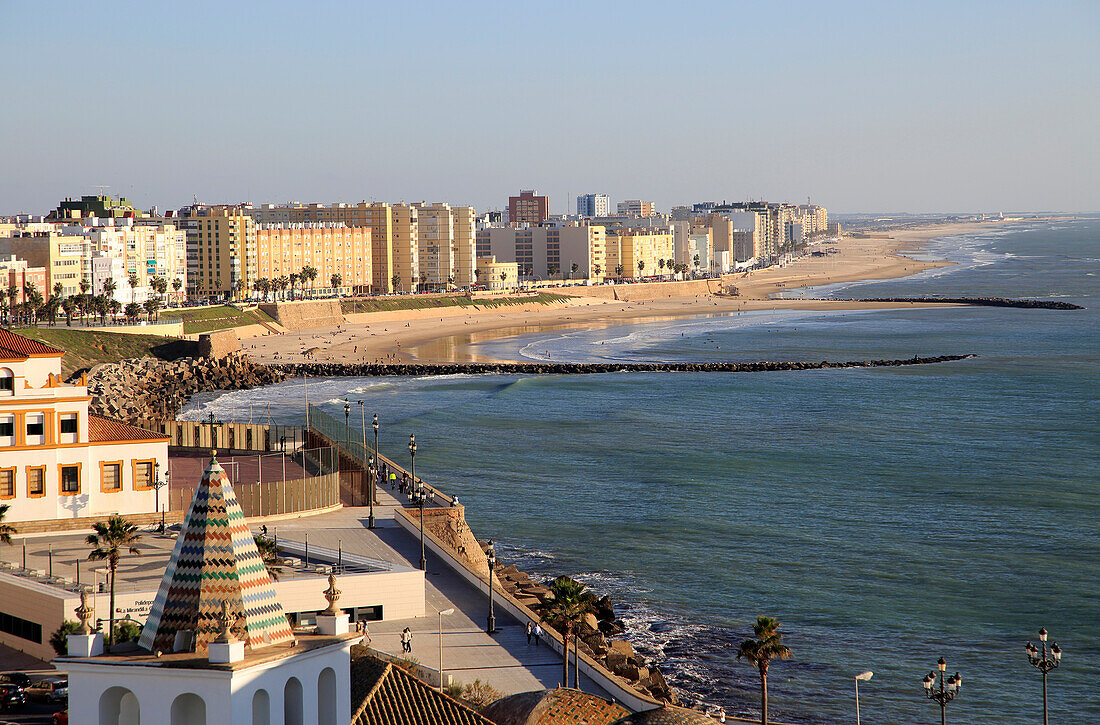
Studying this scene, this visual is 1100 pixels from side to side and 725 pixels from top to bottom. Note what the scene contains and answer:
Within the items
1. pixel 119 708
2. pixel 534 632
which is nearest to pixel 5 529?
pixel 534 632

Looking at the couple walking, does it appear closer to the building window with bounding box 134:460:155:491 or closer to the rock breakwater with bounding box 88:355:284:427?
the building window with bounding box 134:460:155:491

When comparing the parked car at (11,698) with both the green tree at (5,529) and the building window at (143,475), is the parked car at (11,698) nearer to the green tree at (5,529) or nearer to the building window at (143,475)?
the green tree at (5,529)

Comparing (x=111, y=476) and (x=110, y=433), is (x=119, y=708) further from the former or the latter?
(x=110, y=433)

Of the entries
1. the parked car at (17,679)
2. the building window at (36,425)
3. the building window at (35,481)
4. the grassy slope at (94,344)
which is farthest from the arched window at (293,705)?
the grassy slope at (94,344)

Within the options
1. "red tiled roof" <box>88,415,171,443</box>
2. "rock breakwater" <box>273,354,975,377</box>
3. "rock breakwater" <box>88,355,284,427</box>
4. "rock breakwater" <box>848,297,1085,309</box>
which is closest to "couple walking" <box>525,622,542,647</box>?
"red tiled roof" <box>88,415,171,443</box>

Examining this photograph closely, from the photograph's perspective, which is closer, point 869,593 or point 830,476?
point 869,593

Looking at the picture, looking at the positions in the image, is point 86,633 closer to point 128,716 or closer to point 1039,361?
point 128,716

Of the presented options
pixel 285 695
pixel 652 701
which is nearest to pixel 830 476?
pixel 652 701
